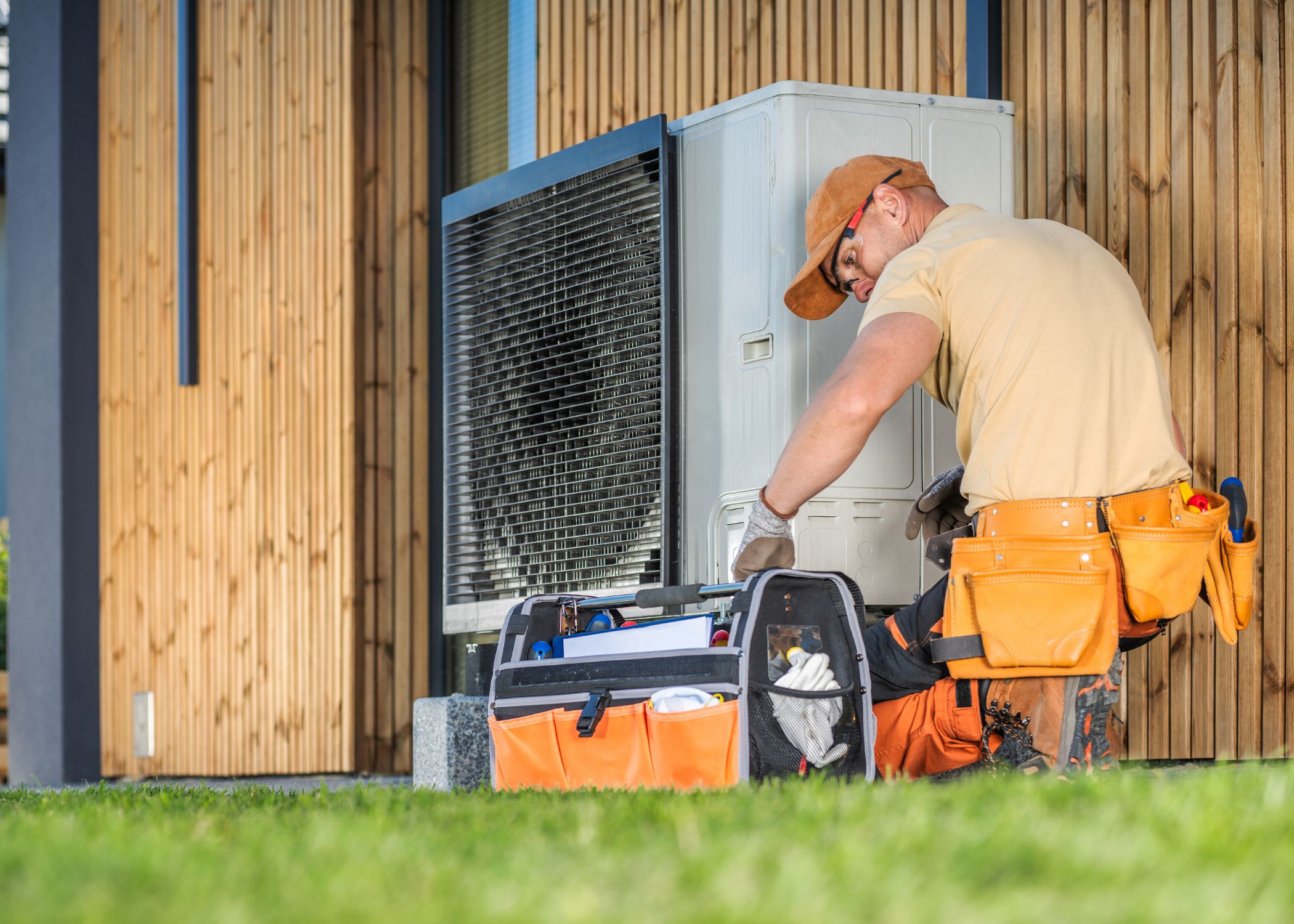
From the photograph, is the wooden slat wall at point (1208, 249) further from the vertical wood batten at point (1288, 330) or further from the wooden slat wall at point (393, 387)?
the wooden slat wall at point (393, 387)

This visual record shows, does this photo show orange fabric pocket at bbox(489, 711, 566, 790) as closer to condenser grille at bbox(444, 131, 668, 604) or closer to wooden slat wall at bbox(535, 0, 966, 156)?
condenser grille at bbox(444, 131, 668, 604)

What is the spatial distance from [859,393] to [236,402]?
4.27 meters

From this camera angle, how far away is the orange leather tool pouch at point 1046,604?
9.36 feet

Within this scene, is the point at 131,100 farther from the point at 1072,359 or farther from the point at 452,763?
the point at 1072,359

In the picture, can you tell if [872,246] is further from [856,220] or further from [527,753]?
[527,753]

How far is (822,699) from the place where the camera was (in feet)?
9.54

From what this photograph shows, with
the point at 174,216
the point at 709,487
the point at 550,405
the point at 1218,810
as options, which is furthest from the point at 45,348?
the point at 1218,810

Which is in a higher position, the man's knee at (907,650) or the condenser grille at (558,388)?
the condenser grille at (558,388)

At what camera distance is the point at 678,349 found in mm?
4047

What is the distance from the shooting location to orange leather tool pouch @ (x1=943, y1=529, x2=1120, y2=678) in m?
2.85

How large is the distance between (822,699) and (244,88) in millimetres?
4832

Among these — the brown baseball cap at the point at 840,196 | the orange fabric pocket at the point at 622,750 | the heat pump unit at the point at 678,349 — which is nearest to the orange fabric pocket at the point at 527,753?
the orange fabric pocket at the point at 622,750

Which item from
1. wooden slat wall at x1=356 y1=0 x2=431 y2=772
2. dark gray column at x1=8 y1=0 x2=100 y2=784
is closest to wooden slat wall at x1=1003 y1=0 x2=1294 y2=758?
wooden slat wall at x1=356 y1=0 x2=431 y2=772

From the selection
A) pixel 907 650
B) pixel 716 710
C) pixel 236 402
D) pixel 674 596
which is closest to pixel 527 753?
pixel 674 596
